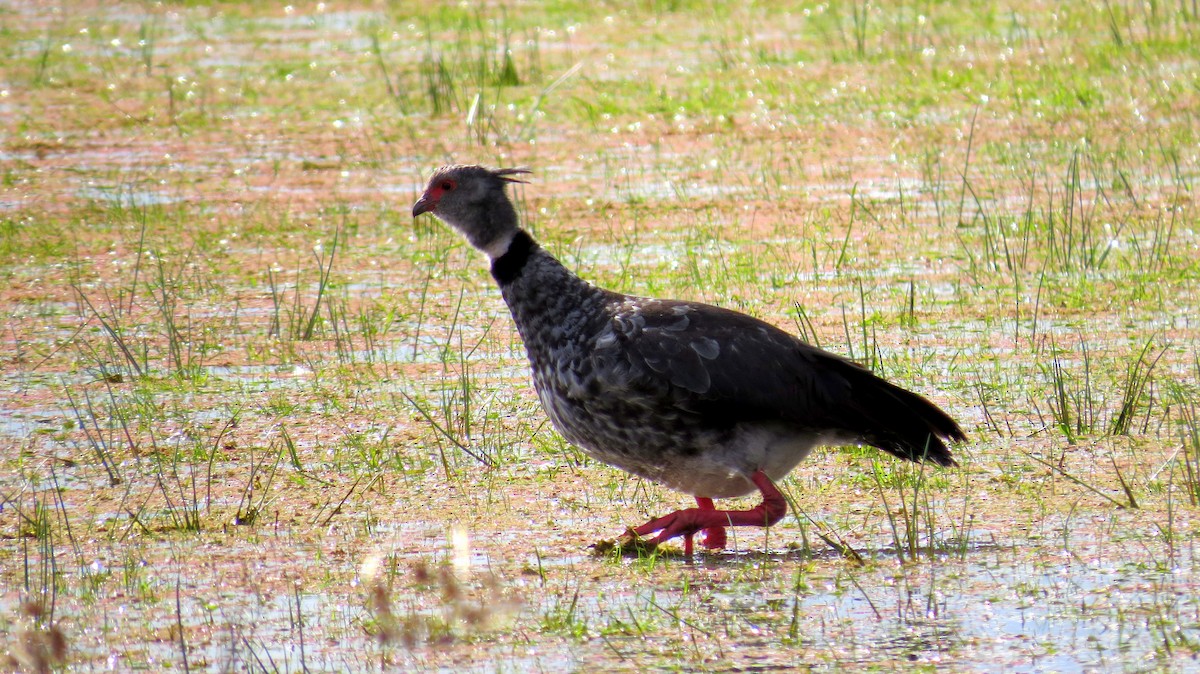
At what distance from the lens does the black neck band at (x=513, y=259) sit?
18.3 feet

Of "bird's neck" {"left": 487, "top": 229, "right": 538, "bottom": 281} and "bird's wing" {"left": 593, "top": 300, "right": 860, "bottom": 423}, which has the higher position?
"bird's neck" {"left": 487, "top": 229, "right": 538, "bottom": 281}

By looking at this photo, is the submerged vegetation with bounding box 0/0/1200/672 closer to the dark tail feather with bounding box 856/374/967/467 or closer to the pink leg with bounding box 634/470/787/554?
the pink leg with bounding box 634/470/787/554

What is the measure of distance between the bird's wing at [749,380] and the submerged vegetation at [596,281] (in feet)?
1.01

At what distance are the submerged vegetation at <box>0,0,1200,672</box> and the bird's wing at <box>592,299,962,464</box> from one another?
1.01ft

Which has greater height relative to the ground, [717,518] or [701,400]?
[701,400]

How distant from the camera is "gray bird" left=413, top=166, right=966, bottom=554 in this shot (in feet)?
16.7

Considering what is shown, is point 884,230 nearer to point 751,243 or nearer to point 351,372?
point 751,243

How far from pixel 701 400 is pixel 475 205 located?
1.16m

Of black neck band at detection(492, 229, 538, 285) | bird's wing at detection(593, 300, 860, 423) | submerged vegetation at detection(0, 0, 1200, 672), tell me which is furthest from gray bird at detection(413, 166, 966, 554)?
submerged vegetation at detection(0, 0, 1200, 672)

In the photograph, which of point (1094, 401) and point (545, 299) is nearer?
point (545, 299)

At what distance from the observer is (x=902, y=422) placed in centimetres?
525

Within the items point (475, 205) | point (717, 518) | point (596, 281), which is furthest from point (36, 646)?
point (596, 281)

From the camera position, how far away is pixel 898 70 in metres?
13.1

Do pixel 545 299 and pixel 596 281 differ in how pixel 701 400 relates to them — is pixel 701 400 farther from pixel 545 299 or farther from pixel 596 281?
pixel 596 281
